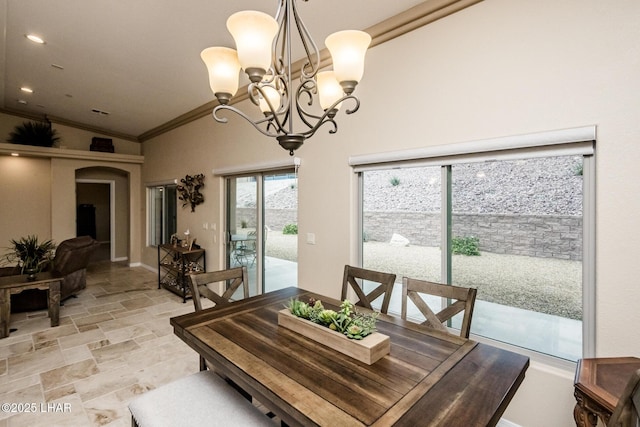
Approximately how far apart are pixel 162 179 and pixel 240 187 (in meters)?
2.97

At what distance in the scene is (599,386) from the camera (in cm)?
141

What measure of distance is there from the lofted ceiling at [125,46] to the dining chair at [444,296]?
2.24 m

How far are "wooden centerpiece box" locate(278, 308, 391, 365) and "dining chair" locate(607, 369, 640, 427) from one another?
810mm

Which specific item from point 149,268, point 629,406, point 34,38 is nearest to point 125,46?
point 34,38

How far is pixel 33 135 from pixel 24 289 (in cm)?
411

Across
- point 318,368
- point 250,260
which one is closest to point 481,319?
point 318,368

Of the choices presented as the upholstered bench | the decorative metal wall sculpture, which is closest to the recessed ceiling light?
the decorative metal wall sculpture

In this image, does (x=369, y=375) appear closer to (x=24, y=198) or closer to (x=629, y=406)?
(x=629, y=406)

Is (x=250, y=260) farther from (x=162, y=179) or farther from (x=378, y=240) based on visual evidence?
(x=162, y=179)

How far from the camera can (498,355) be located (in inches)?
58.9

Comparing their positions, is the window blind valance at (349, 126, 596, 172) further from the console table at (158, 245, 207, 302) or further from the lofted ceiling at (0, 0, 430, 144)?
the console table at (158, 245, 207, 302)

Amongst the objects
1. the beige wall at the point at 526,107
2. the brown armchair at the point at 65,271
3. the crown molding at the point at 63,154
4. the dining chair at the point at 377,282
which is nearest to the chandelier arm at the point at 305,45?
the beige wall at the point at 526,107

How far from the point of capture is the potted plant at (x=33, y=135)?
6.24 meters

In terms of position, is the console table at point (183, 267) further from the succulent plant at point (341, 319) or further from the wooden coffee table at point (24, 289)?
the succulent plant at point (341, 319)
